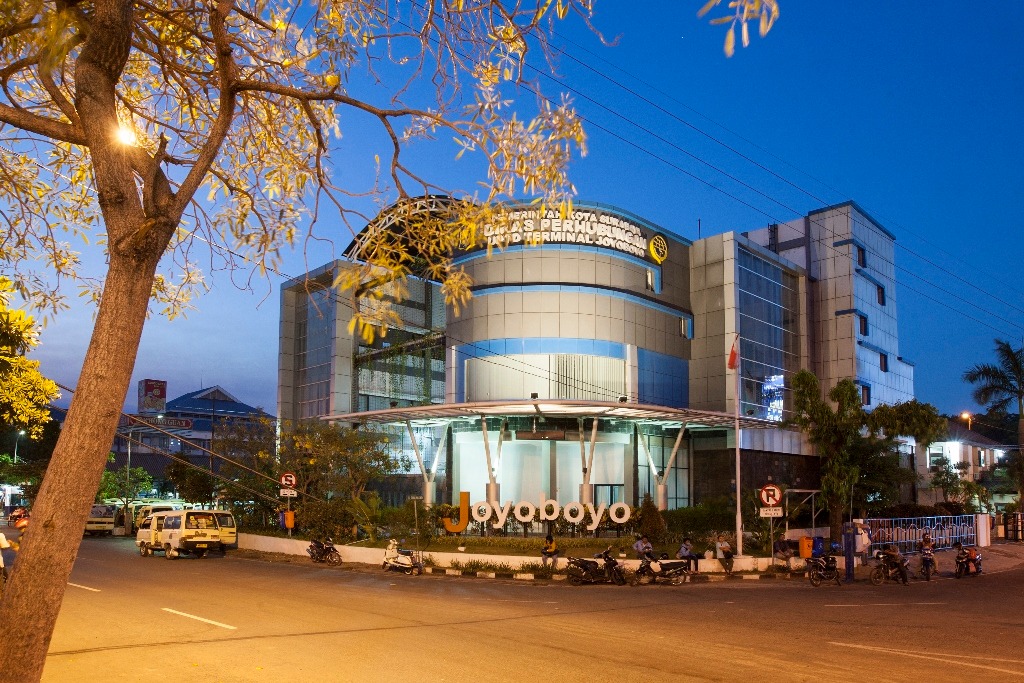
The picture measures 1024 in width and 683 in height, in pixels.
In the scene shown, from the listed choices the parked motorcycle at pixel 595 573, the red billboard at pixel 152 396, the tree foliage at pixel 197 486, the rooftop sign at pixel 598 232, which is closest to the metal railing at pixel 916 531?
the parked motorcycle at pixel 595 573

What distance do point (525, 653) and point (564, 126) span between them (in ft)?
24.3

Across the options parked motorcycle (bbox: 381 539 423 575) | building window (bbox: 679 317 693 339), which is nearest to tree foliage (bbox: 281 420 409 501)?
parked motorcycle (bbox: 381 539 423 575)

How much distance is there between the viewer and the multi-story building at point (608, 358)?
4297 cm

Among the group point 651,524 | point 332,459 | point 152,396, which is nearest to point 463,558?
point 651,524

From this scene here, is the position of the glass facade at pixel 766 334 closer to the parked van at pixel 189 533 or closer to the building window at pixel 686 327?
the building window at pixel 686 327

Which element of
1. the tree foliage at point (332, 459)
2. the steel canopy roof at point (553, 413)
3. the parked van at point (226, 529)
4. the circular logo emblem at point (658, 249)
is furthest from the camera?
the circular logo emblem at point (658, 249)

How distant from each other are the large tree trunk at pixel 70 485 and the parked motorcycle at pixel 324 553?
83.6 ft

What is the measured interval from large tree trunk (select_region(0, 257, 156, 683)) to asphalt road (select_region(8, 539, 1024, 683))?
535cm

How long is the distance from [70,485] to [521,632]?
9.70 metres

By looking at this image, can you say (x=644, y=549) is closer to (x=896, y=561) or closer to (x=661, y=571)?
(x=661, y=571)

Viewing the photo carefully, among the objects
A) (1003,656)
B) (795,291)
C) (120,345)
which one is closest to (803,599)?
(1003,656)

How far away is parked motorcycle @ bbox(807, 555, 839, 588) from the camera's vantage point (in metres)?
24.0

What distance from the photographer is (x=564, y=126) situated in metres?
7.46

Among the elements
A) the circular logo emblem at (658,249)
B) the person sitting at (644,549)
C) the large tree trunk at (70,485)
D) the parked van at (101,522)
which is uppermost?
the circular logo emblem at (658,249)
